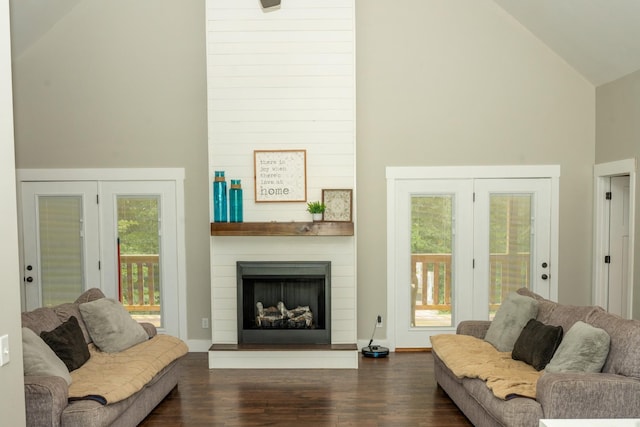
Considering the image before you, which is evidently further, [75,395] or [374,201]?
[374,201]

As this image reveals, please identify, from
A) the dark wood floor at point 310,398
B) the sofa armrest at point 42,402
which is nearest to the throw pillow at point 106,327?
the dark wood floor at point 310,398

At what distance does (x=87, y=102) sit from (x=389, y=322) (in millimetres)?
4134

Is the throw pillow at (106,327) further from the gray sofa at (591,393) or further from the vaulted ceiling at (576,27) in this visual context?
the vaulted ceiling at (576,27)

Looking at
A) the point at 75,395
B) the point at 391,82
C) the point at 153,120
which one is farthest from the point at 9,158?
the point at 391,82

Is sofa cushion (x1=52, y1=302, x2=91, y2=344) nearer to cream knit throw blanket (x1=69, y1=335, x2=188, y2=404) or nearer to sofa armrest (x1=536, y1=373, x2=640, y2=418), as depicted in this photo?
cream knit throw blanket (x1=69, y1=335, x2=188, y2=404)

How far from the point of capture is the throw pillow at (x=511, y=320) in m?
4.19

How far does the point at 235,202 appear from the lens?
5391 millimetres

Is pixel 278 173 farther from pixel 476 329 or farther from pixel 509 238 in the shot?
pixel 509 238

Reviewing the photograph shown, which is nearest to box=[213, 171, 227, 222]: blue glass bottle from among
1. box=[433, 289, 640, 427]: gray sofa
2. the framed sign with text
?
the framed sign with text

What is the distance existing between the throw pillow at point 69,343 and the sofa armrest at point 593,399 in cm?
311

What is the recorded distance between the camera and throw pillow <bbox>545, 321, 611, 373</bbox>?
3219mm

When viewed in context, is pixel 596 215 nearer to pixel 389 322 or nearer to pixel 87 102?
pixel 389 322

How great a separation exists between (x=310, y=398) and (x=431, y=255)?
89.6 inches

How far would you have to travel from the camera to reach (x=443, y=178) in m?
5.88
